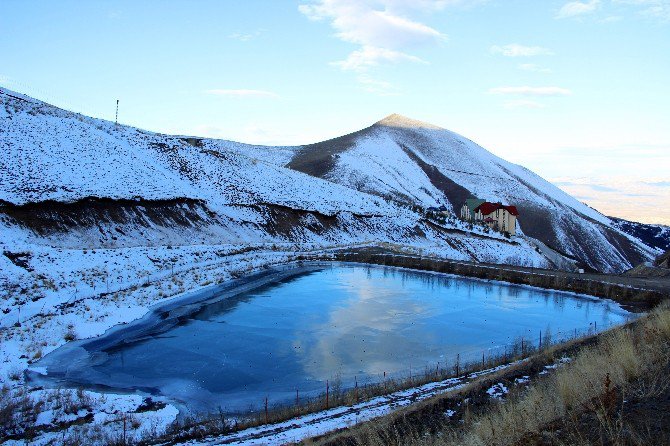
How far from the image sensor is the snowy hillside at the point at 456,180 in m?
96.6

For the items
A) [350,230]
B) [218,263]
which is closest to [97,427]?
[218,263]

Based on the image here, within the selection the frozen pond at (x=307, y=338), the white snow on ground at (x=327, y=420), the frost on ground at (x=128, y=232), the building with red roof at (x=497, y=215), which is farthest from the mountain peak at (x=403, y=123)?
the white snow on ground at (x=327, y=420)

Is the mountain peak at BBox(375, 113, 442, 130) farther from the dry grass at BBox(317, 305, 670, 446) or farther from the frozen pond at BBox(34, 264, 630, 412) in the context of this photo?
the dry grass at BBox(317, 305, 670, 446)

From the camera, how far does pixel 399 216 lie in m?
64.1

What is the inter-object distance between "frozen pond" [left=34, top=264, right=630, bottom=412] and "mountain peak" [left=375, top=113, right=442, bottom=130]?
132 m

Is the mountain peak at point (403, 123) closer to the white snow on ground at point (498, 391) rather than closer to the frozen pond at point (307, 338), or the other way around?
the frozen pond at point (307, 338)

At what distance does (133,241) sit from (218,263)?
21.8ft

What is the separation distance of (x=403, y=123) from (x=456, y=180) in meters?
47.8

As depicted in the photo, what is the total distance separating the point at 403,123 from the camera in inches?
6388

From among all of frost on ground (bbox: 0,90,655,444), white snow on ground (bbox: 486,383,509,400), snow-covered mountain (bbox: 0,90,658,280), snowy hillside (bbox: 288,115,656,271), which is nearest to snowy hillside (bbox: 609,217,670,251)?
snowy hillside (bbox: 288,115,656,271)

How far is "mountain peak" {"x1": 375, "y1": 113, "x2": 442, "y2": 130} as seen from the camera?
159 meters

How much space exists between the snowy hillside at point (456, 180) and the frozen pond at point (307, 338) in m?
60.3

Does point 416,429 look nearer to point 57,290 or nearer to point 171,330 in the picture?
point 171,330

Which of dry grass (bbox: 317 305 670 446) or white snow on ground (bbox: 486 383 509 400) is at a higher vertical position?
dry grass (bbox: 317 305 670 446)
